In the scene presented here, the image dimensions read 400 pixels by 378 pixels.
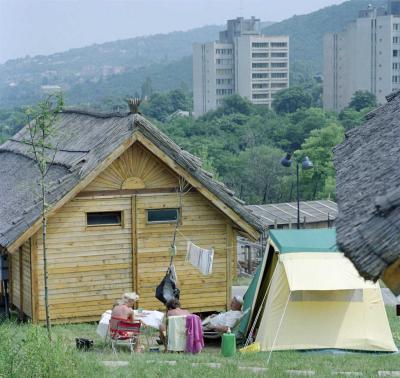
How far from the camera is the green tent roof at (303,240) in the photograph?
16.2m

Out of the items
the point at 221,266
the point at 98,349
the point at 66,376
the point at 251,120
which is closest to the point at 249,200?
the point at 251,120

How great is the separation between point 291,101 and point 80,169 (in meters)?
A: 117

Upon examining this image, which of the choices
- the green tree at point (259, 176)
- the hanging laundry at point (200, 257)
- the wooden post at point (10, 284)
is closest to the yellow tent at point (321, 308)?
the hanging laundry at point (200, 257)

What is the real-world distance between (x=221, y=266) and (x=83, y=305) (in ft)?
10.0

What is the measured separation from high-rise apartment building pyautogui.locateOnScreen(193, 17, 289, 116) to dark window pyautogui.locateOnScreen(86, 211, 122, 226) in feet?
548

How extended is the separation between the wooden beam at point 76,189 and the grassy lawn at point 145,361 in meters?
2.10

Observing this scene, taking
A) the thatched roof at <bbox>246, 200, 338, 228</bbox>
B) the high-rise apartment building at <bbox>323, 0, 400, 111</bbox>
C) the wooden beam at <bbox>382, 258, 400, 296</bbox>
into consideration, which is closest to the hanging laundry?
the wooden beam at <bbox>382, 258, 400, 296</bbox>

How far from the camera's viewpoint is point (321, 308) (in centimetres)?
1595

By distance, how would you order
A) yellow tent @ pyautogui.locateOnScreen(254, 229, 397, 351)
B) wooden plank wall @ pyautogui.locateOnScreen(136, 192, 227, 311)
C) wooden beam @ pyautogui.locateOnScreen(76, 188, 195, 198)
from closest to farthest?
yellow tent @ pyautogui.locateOnScreen(254, 229, 397, 351)
wooden beam @ pyautogui.locateOnScreen(76, 188, 195, 198)
wooden plank wall @ pyautogui.locateOnScreen(136, 192, 227, 311)

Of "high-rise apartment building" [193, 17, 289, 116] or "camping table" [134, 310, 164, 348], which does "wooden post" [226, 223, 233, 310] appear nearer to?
"camping table" [134, 310, 164, 348]

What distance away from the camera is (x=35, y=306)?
18.2 m

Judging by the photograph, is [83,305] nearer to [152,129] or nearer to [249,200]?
[152,129]

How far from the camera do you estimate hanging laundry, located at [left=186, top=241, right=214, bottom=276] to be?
1786 cm

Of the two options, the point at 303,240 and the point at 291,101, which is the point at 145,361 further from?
the point at 291,101
